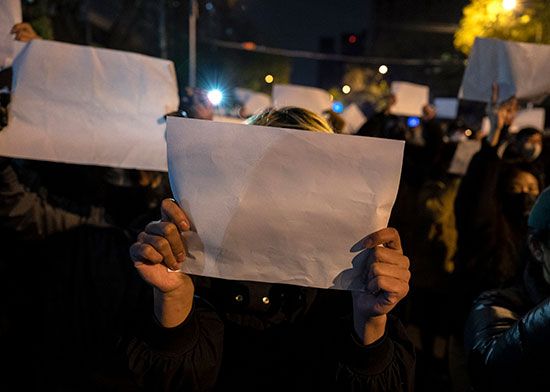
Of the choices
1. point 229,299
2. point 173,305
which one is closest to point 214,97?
point 229,299

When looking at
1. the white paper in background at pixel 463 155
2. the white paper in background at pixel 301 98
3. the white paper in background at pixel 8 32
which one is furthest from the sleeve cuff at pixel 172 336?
the white paper in background at pixel 301 98

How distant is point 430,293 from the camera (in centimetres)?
488

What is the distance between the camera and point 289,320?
1.66m

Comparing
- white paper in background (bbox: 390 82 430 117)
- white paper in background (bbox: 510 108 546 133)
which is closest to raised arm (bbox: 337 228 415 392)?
white paper in background (bbox: 390 82 430 117)

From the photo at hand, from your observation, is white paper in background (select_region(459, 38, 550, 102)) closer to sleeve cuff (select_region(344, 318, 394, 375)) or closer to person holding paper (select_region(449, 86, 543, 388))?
person holding paper (select_region(449, 86, 543, 388))

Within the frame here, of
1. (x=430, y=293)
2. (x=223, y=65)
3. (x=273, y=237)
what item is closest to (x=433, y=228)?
(x=430, y=293)

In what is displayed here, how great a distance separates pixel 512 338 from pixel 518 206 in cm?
229

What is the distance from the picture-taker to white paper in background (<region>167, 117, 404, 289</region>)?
116 cm

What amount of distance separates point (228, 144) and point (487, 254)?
274cm

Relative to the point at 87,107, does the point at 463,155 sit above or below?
below

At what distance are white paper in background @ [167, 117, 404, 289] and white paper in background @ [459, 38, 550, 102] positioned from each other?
2135mm

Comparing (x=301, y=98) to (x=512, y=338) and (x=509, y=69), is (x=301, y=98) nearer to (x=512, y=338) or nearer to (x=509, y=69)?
(x=509, y=69)

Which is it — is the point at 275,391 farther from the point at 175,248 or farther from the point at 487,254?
the point at 487,254

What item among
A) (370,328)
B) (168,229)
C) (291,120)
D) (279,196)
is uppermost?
(291,120)
